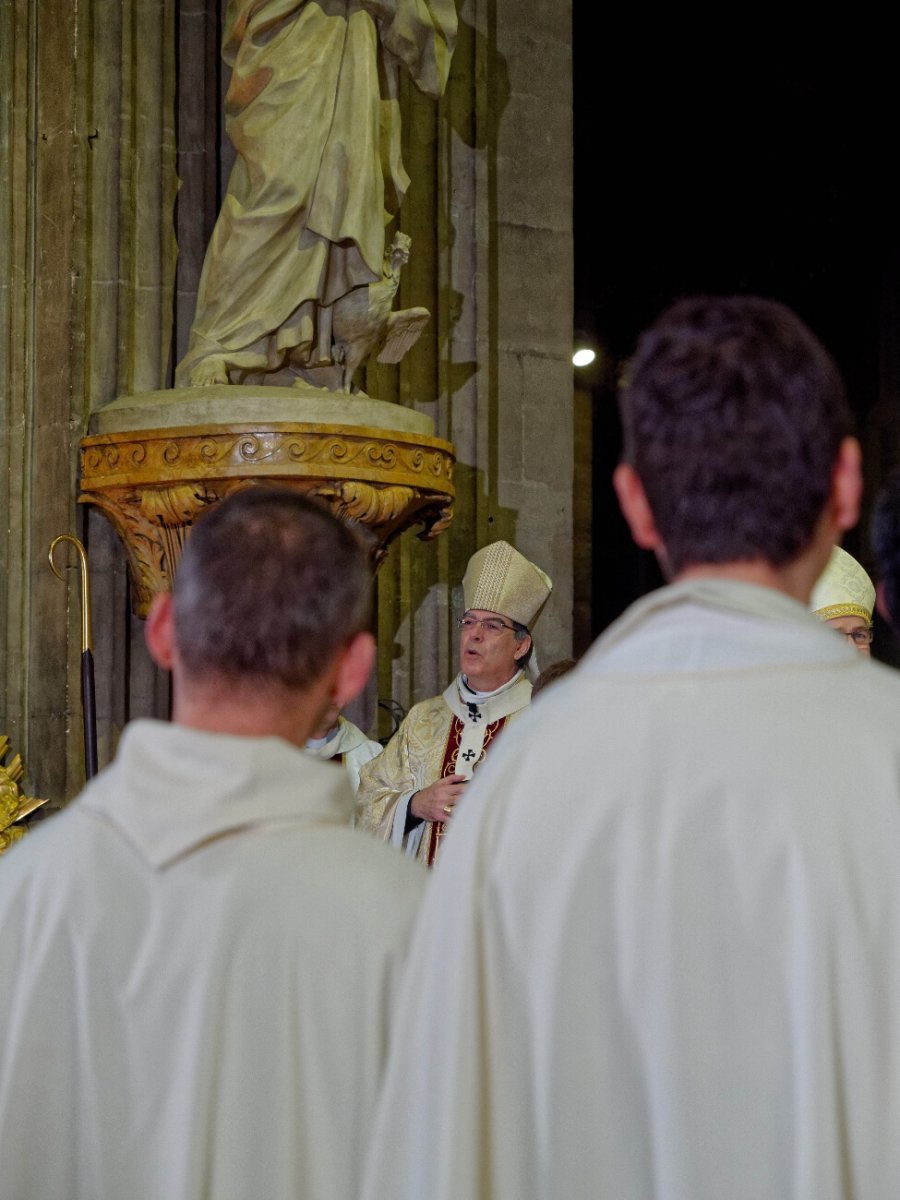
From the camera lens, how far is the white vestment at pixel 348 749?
5184 mm

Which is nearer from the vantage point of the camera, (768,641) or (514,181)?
(768,641)

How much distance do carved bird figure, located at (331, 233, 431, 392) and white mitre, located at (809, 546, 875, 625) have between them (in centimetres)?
155

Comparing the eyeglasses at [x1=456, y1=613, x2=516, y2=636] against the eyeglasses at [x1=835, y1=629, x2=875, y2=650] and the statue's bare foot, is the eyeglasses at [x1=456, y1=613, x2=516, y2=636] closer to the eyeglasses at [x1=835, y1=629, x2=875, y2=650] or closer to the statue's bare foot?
the eyeglasses at [x1=835, y1=629, x2=875, y2=650]

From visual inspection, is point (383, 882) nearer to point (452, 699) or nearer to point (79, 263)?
point (452, 699)

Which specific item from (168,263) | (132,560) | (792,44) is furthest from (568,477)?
(792,44)

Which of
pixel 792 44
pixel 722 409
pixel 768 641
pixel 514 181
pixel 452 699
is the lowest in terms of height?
pixel 452 699

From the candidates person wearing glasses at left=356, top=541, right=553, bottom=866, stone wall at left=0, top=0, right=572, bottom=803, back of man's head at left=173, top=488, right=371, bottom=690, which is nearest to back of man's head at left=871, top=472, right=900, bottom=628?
back of man's head at left=173, top=488, right=371, bottom=690

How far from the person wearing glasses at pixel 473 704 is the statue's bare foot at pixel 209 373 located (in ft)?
3.18

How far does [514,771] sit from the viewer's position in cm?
163

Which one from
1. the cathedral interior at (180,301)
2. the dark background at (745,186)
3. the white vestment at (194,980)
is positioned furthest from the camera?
the dark background at (745,186)

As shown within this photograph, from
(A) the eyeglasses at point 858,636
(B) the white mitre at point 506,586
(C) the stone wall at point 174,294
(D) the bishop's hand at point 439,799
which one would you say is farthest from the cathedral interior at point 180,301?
(A) the eyeglasses at point 858,636

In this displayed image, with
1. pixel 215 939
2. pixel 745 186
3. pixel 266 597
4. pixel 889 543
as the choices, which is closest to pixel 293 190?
pixel 889 543

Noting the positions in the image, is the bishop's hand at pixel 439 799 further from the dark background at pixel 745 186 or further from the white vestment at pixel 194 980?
the dark background at pixel 745 186

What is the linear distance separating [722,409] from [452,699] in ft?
11.6
